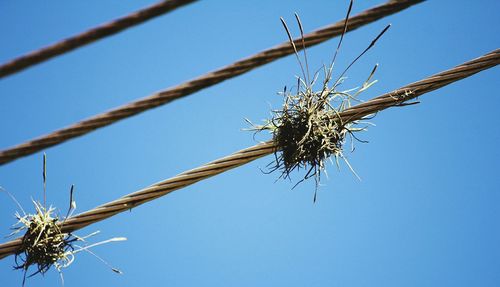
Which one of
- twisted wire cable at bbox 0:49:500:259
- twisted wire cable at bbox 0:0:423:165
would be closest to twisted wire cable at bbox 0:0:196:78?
twisted wire cable at bbox 0:0:423:165

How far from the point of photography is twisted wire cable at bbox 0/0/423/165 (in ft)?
4.91

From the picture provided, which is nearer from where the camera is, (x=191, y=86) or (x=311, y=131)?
(x=191, y=86)

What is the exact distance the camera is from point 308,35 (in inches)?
67.1

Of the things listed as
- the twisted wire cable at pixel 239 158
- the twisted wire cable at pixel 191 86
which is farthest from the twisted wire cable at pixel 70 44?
the twisted wire cable at pixel 239 158

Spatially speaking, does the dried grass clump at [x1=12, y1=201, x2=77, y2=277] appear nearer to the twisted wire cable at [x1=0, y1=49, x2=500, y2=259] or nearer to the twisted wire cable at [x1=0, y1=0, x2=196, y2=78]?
the twisted wire cable at [x1=0, y1=49, x2=500, y2=259]

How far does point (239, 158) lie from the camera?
214 cm

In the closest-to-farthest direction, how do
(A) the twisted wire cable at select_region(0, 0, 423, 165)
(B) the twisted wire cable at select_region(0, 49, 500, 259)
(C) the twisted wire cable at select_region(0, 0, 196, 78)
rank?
(C) the twisted wire cable at select_region(0, 0, 196, 78)
(A) the twisted wire cable at select_region(0, 0, 423, 165)
(B) the twisted wire cable at select_region(0, 49, 500, 259)

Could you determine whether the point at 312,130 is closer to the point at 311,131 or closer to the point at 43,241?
the point at 311,131

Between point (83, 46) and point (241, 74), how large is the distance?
510 mm

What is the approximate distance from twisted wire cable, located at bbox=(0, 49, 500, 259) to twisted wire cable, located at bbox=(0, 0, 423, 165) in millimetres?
545

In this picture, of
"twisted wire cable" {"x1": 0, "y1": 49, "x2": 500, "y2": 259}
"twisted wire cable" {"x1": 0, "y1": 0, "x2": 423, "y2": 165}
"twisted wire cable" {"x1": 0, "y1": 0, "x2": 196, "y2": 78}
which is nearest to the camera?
"twisted wire cable" {"x1": 0, "y1": 0, "x2": 196, "y2": 78}

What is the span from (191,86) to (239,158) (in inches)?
24.6

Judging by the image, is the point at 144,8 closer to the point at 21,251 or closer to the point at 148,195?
the point at 148,195

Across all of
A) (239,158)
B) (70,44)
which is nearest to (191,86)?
(70,44)
